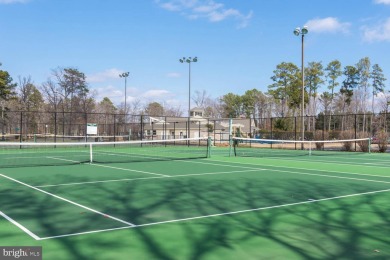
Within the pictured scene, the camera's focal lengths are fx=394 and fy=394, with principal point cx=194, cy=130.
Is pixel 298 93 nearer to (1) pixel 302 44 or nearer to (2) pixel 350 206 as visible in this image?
(1) pixel 302 44

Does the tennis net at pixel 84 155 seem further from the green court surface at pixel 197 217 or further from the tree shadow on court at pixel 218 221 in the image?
the tree shadow on court at pixel 218 221

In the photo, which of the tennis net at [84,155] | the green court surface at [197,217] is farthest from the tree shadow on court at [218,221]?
the tennis net at [84,155]

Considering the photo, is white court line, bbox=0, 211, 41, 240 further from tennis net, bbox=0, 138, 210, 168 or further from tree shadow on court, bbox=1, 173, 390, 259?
tennis net, bbox=0, 138, 210, 168

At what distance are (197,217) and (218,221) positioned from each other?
384 millimetres

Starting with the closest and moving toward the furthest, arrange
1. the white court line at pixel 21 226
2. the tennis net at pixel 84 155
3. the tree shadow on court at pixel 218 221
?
the tree shadow on court at pixel 218 221
the white court line at pixel 21 226
the tennis net at pixel 84 155

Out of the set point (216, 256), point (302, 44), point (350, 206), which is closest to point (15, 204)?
point (216, 256)

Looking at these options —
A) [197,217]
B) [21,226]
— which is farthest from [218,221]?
[21,226]

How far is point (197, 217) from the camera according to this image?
5852mm

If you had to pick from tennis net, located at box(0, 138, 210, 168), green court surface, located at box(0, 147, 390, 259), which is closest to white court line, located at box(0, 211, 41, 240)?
green court surface, located at box(0, 147, 390, 259)

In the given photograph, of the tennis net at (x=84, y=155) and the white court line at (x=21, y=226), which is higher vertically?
the white court line at (x=21, y=226)

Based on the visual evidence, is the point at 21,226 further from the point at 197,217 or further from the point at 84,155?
the point at 84,155

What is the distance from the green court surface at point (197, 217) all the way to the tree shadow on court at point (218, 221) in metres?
0.01

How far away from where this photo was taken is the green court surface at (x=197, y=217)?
4.30m

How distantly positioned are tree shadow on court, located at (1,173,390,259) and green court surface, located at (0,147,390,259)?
0.01 metres
